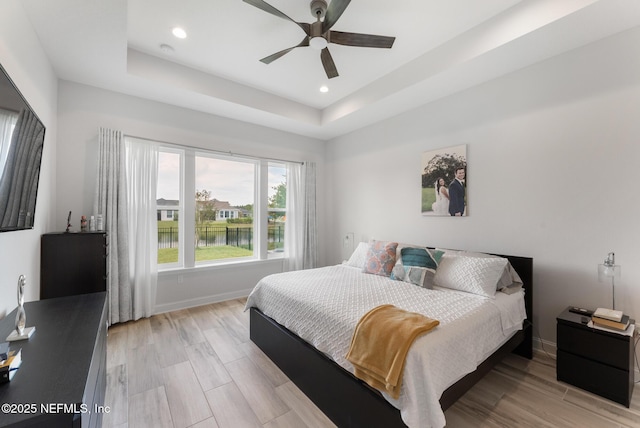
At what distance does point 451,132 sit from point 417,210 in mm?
1073

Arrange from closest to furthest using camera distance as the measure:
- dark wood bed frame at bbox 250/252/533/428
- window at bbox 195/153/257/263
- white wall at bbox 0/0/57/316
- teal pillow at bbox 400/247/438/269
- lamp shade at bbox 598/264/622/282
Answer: dark wood bed frame at bbox 250/252/533/428
white wall at bbox 0/0/57/316
lamp shade at bbox 598/264/622/282
teal pillow at bbox 400/247/438/269
window at bbox 195/153/257/263

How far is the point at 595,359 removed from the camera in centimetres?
199

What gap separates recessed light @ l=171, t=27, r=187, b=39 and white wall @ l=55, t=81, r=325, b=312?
122 cm

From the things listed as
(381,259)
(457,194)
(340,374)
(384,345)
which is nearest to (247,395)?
(340,374)

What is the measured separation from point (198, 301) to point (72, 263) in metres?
1.68

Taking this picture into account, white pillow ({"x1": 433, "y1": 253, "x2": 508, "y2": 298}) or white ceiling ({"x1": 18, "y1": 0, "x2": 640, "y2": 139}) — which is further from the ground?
white ceiling ({"x1": 18, "y1": 0, "x2": 640, "y2": 139})

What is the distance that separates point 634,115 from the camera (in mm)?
2168

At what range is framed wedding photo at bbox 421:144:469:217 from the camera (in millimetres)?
3211

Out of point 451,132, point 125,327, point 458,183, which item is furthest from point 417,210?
point 125,327

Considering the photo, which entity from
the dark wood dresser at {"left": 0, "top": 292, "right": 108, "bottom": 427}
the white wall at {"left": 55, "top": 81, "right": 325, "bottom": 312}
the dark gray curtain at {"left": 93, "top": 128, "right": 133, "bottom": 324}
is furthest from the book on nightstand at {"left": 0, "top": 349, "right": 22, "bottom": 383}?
the white wall at {"left": 55, "top": 81, "right": 325, "bottom": 312}

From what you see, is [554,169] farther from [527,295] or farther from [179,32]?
[179,32]

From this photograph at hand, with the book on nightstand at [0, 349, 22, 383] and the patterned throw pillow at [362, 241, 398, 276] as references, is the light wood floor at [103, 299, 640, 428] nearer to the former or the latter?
the book on nightstand at [0, 349, 22, 383]

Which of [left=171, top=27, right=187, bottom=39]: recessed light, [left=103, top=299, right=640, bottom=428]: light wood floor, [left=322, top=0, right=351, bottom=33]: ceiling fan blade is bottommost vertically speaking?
[left=103, top=299, right=640, bottom=428]: light wood floor

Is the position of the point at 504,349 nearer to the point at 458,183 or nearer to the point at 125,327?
the point at 458,183
